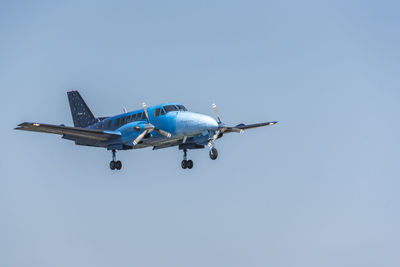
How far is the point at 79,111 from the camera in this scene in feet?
200

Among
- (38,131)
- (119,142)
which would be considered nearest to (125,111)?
(119,142)

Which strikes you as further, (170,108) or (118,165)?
(118,165)

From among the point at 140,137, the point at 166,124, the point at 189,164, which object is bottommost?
the point at 189,164

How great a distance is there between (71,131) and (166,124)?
7.22 meters

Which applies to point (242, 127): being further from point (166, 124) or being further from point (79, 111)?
point (79, 111)

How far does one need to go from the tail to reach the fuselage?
4.96 meters

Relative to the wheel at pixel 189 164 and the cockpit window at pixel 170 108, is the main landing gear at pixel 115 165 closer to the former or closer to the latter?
the wheel at pixel 189 164

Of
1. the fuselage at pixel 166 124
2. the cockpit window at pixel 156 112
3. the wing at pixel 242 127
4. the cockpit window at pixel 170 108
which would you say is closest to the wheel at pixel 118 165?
the fuselage at pixel 166 124

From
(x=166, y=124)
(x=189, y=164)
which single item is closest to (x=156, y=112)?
(x=166, y=124)

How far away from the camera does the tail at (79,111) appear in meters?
59.9

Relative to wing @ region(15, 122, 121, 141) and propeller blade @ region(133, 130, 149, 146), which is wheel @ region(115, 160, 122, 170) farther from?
propeller blade @ region(133, 130, 149, 146)

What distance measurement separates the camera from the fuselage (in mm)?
50000

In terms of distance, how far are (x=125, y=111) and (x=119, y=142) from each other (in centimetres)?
328

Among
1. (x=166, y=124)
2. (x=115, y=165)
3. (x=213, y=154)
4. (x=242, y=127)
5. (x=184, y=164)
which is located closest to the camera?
(x=213, y=154)
